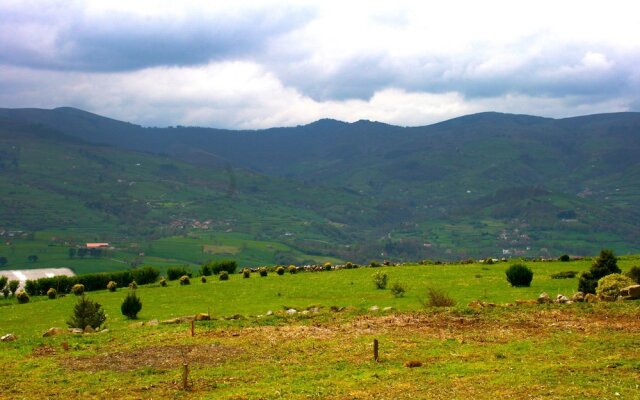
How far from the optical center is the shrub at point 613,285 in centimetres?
3519

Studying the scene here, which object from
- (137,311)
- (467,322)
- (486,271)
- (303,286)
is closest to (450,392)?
(467,322)

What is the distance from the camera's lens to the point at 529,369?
21.4 metres

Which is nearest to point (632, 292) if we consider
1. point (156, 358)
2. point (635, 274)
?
point (635, 274)

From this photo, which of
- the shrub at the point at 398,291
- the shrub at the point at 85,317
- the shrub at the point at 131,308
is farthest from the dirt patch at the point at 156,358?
the shrub at the point at 398,291

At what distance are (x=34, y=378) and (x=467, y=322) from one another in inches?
744

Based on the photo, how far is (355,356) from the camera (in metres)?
24.8

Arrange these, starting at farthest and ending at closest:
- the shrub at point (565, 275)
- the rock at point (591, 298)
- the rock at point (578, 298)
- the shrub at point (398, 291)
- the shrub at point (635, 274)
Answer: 1. the shrub at point (565, 275)
2. the shrub at point (398, 291)
3. the shrub at point (635, 274)
4. the rock at point (578, 298)
5. the rock at point (591, 298)

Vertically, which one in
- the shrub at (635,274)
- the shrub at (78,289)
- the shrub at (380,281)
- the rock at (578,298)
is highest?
the shrub at (635,274)

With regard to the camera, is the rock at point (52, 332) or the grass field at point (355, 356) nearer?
the grass field at point (355, 356)

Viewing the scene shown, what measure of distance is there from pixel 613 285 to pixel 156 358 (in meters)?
25.1

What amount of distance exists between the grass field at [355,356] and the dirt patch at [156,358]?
0.15 ft

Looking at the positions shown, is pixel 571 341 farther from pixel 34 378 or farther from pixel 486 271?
pixel 486 271

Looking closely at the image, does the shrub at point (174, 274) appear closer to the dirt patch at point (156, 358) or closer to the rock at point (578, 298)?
the dirt patch at point (156, 358)

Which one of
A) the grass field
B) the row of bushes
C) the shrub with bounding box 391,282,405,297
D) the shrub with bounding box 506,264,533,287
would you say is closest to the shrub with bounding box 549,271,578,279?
the shrub with bounding box 506,264,533,287
